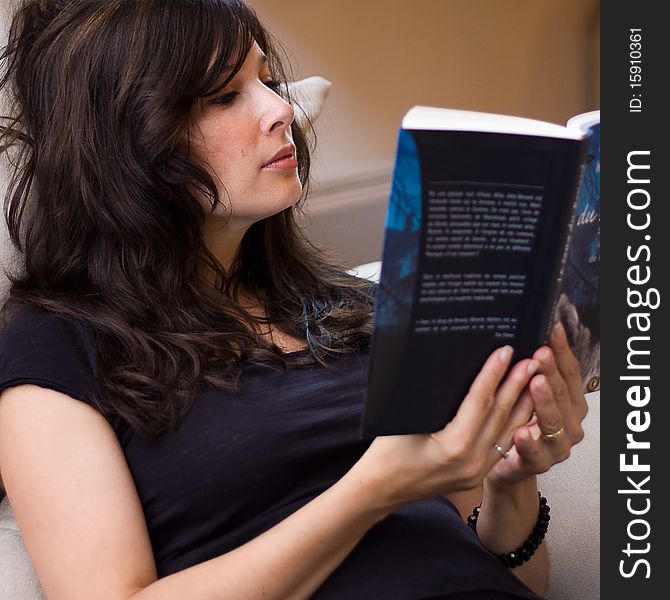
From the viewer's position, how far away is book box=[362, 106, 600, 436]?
2.35 ft

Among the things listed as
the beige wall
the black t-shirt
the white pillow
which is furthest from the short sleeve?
the beige wall

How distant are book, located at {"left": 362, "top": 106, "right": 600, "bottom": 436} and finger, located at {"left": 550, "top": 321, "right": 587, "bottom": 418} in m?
0.03

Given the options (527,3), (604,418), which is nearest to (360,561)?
(604,418)

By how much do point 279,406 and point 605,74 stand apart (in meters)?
0.48

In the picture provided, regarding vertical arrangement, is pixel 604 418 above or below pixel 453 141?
below

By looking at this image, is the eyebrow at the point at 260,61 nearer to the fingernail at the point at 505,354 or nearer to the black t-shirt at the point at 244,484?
the black t-shirt at the point at 244,484

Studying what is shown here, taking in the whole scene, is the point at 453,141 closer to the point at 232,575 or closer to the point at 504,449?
the point at 504,449

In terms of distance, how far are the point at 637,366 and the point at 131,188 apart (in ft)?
1.85

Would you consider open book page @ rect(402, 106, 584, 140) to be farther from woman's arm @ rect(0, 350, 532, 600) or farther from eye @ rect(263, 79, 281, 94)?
eye @ rect(263, 79, 281, 94)

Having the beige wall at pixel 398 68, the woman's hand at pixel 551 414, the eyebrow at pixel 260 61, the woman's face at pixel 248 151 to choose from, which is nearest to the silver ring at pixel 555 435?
the woman's hand at pixel 551 414

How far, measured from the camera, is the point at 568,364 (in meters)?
0.87

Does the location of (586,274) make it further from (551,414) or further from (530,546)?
(530,546)

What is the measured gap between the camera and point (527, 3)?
2832 mm

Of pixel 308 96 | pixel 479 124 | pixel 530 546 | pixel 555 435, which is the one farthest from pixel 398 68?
pixel 479 124
